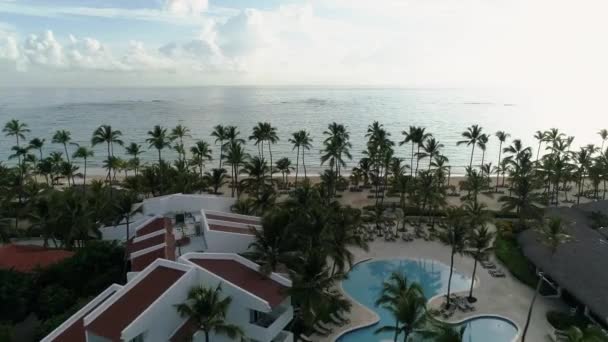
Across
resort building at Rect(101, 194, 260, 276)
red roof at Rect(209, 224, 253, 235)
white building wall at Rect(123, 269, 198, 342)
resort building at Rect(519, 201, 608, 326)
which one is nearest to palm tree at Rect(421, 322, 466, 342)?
white building wall at Rect(123, 269, 198, 342)

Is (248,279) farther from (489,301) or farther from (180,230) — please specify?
(489,301)

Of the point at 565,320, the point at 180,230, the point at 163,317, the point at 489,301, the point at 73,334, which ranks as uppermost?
the point at 180,230

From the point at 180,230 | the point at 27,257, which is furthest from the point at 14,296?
the point at 180,230

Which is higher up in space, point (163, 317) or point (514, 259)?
point (163, 317)

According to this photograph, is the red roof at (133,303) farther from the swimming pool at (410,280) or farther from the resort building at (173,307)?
the swimming pool at (410,280)

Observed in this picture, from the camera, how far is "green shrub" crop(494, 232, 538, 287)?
31.0 meters

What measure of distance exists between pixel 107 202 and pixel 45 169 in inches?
833

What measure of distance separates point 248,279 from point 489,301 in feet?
55.2

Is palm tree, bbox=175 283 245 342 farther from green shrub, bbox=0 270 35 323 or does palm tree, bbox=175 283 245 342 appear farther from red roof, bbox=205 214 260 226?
green shrub, bbox=0 270 35 323

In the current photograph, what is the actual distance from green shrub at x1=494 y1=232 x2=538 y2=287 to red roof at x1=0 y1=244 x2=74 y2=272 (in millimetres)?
31538

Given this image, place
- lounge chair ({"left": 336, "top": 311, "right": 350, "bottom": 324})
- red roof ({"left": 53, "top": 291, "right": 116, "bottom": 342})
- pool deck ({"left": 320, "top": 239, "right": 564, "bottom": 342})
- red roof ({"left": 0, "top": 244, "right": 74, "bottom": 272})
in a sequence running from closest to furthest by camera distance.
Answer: red roof ({"left": 53, "top": 291, "right": 116, "bottom": 342})
pool deck ({"left": 320, "top": 239, "right": 564, "bottom": 342})
lounge chair ({"left": 336, "top": 311, "right": 350, "bottom": 324})
red roof ({"left": 0, "top": 244, "right": 74, "bottom": 272})

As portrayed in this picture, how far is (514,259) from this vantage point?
3372 centimetres

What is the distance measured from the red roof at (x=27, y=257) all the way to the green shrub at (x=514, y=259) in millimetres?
31538

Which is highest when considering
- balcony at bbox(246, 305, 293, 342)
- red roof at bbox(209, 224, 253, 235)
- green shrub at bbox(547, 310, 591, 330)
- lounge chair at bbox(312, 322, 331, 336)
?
red roof at bbox(209, 224, 253, 235)
